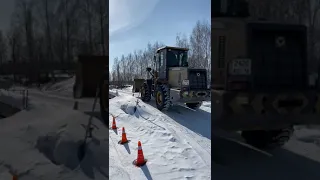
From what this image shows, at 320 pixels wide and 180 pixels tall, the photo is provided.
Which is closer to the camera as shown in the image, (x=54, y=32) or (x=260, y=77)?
(x=54, y=32)

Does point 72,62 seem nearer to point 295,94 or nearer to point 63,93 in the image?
point 63,93

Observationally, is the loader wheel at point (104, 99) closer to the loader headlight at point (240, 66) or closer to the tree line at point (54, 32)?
the tree line at point (54, 32)

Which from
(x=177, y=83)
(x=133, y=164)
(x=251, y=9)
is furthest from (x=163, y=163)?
(x=177, y=83)

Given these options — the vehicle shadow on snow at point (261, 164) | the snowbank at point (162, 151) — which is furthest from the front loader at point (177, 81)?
the vehicle shadow on snow at point (261, 164)

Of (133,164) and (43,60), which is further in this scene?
(133,164)

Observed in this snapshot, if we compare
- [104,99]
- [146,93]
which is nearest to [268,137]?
[104,99]

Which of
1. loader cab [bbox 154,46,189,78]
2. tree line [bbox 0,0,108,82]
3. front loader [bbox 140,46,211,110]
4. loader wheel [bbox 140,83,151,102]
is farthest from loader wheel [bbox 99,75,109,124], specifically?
loader wheel [bbox 140,83,151,102]

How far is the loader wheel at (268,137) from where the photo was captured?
2379mm

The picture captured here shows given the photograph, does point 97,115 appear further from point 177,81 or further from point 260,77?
point 177,81

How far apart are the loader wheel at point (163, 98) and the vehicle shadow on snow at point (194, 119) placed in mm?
278

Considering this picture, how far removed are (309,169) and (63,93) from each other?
2403 mm

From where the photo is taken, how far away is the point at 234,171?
2533 millimetres

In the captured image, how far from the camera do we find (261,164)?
246cm

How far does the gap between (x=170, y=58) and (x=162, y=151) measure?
23.5 ft
